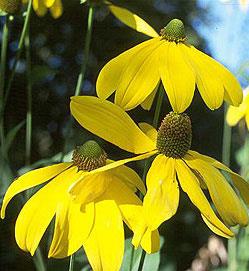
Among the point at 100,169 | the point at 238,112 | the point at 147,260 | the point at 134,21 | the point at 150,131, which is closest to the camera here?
the point at 100,169

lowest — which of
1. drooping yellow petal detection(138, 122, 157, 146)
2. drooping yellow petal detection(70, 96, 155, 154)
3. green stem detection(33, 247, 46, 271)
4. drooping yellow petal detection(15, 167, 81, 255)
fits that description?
green stem detection(33, 247, 46, 271)

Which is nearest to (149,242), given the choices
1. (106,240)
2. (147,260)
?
(106,240)

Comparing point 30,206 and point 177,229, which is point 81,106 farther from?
point 177,229

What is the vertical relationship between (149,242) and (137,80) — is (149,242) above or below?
below

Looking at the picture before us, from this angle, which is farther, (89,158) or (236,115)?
(236,115)

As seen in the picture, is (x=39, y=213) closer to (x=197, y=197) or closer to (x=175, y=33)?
(x=197, y=197)

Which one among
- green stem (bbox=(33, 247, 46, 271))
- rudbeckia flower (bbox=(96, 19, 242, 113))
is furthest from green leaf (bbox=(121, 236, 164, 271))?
rudbeckia flower (bbox=(96, 19, 242, 113))

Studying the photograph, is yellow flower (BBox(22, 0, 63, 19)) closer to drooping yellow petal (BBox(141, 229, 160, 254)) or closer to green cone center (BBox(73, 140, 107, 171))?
green cone center (BBox(73, 140, 107, 171))
